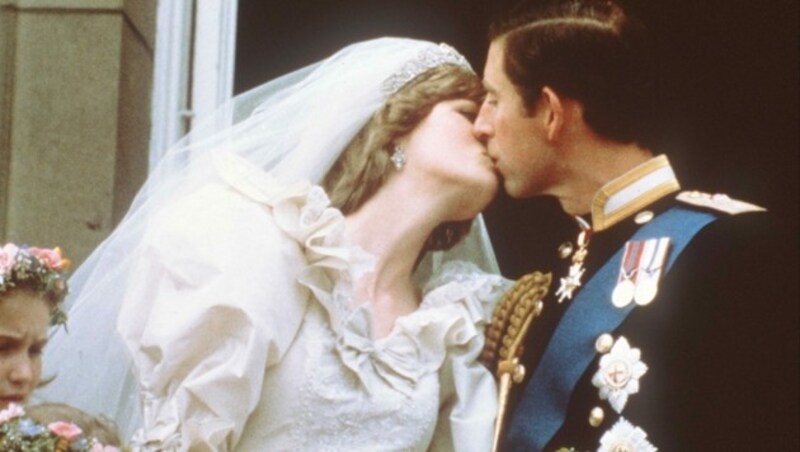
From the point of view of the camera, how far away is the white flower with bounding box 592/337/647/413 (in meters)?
2.75

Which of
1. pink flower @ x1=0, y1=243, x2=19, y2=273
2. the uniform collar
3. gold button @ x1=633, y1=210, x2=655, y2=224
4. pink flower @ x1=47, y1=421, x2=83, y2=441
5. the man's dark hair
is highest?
the man's dark hair

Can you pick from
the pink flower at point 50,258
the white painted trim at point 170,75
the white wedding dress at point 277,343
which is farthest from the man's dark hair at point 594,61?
the white painted trim at point 170,75

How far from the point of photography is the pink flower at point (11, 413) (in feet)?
8.72

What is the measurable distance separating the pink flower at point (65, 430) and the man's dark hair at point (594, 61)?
101 centimetres

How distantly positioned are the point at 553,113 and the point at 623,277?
0.34 m

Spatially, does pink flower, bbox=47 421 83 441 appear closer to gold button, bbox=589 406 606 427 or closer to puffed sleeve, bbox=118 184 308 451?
puffed sleeve, bbox=118 184 308 451

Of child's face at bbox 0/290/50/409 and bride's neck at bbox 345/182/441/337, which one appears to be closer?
child's face at bbox 0/290/50/409

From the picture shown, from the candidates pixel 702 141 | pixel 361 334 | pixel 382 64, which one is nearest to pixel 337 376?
pixel 361 334

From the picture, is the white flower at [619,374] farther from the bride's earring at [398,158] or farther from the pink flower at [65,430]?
the pink flower at [65,430]

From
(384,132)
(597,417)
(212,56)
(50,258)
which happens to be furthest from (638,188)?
(212,56)

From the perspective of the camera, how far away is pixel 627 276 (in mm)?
2885

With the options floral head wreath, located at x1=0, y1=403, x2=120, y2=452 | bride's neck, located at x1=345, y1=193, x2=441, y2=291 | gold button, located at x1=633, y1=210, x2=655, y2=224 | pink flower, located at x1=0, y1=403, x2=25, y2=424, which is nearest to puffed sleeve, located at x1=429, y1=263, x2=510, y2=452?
bride's neck, located at x1=345, y1=193, x2=441, y2=291

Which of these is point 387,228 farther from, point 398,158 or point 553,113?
point 553,113

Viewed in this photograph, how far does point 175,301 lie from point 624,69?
902mm
